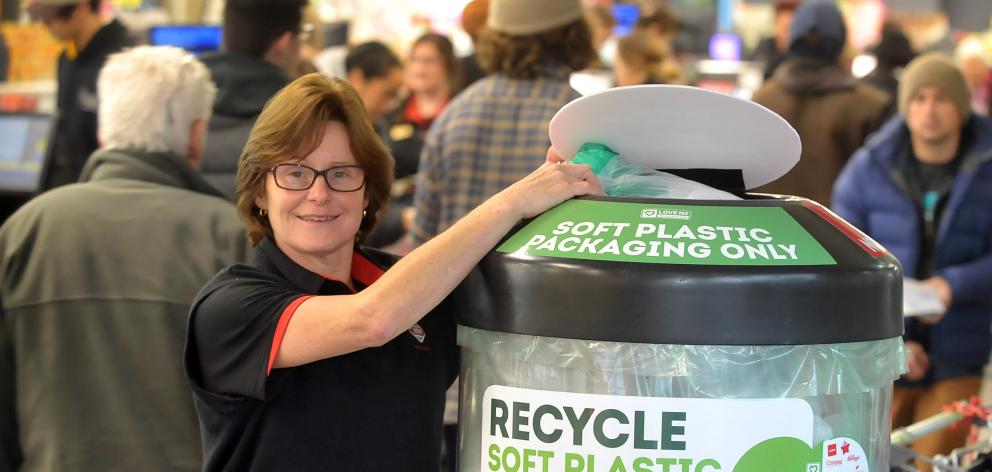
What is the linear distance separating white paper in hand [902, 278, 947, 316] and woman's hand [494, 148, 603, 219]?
7.27 feet

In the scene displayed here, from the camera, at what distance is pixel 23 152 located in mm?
5137

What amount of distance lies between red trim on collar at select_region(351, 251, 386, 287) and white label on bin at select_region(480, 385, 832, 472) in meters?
0.64

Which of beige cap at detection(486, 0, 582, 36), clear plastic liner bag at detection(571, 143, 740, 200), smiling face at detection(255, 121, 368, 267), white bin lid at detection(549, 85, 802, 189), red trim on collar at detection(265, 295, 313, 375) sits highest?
beige cap at detection(486, 0, 582, 36)

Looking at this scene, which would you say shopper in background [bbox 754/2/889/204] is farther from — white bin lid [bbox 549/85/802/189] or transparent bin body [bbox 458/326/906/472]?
transparent bin body [bbox 458/326/906/472]

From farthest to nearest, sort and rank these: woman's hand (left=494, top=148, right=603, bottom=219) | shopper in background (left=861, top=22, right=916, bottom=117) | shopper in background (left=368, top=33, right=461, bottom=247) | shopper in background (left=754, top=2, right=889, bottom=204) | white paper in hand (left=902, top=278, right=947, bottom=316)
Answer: shopper in background (left=861, top=22, right=916, bottom=117) < shopper in background (left=368, top=33, right=461, bottom=247) < shopper in background (left=754, top=2, right=889, bottom=204) < white paper in hand (left=902, top=278, right=947, bottom=316) < woman's hand (left=494, top=148, right=603, bottom=219)

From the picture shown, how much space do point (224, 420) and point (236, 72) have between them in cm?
174

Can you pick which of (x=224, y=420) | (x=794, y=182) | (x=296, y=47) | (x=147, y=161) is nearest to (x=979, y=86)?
(x=794, y=182)

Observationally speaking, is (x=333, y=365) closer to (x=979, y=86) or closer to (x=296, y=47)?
(x=296, y=47)

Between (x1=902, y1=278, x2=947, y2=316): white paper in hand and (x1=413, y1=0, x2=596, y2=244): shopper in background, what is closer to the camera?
(x1=413, y1=0, x2=596, y2=244): shopper in background

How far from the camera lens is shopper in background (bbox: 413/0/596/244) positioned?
10.9 feet

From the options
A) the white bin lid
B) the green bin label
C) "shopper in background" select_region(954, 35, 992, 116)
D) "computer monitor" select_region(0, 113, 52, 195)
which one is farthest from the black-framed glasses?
"shopper in background" select_region(954, 35, 992, 116)

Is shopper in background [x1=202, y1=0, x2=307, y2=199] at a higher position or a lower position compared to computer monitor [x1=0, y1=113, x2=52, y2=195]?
higher

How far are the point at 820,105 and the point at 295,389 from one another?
128 inches

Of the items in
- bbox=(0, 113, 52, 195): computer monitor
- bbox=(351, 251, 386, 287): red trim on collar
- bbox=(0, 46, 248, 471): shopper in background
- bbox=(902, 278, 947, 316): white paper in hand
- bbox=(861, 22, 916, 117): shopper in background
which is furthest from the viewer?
bbox=(861, 22, 916, 117): shopper in background
